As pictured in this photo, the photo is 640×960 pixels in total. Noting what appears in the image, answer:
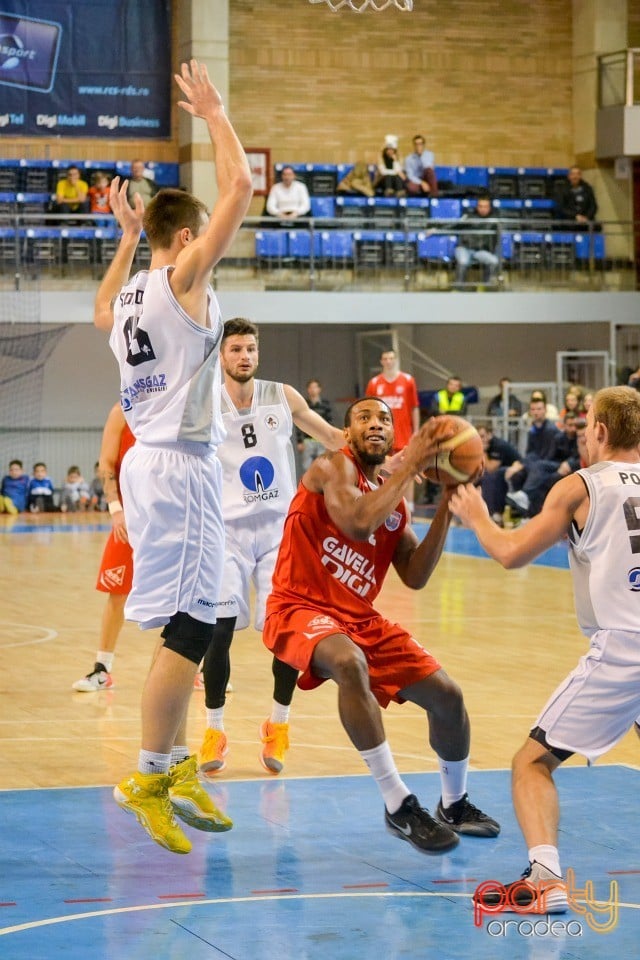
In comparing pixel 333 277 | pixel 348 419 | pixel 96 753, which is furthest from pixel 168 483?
pixel 333 277

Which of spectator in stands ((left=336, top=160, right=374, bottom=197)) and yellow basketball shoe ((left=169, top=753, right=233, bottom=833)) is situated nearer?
yellow basketball shoe ((left=169, top=753, right=233, bottom=833))

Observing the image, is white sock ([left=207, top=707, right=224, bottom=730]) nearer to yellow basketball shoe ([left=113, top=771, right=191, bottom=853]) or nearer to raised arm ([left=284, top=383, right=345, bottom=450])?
raised arm ([left=284, top=383, right=345, bottom=450])

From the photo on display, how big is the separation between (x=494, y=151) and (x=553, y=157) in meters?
1.10

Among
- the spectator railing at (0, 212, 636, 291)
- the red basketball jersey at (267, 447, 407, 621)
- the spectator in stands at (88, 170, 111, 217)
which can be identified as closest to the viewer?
the red basketball jersey at (267, 447, 407, 621)

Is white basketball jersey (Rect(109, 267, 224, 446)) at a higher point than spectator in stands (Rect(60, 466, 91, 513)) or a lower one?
higher

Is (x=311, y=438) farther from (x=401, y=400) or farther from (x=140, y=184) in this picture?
(x=401, y=400)

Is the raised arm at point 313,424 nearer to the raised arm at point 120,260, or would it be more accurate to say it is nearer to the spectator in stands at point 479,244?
the raised arm at point 120,260

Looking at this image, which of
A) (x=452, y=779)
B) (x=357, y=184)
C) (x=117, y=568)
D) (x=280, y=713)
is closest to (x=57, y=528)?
(x=357, y=184)

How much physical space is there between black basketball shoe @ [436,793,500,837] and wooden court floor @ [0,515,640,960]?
67 millimetres

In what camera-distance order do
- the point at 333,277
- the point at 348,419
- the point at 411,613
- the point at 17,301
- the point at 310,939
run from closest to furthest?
the point at 310,939, the point at 348,419, the point at 411,613, the point at 17,301, the point at 333,277

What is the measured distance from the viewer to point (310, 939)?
14.0 ft

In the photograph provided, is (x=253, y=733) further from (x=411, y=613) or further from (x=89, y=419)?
(x=89, y=419)

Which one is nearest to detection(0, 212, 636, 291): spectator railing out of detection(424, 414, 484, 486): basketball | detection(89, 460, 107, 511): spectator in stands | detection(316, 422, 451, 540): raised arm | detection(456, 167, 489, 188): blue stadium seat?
detection(456, 167, 489, 188): blue stadium seat

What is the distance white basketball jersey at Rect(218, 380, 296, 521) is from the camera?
714 centimetres
